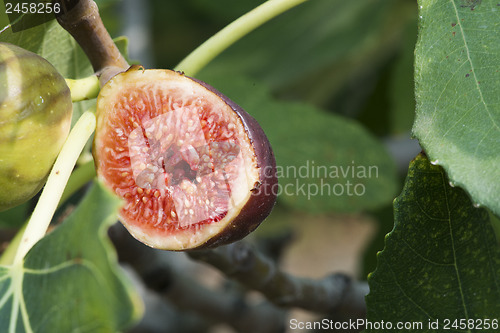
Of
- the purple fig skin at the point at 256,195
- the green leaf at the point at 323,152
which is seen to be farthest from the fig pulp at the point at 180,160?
the green leaf at the point at 323,152

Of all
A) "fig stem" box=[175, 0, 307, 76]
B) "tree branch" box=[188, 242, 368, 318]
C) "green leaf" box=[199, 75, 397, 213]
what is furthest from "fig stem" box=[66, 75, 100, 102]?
"green leaf" box=[199, 75, 397, 213]

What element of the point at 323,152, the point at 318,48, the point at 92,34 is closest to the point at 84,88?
the point at 92,34

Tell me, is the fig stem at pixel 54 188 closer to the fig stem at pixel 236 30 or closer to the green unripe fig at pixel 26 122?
the green unripe fig at pixel 26 122

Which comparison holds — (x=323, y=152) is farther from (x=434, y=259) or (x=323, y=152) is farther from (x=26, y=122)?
(x=26, y=122)

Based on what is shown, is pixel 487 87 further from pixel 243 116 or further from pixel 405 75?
pixel 405 75

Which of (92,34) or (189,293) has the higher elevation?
(92,34)

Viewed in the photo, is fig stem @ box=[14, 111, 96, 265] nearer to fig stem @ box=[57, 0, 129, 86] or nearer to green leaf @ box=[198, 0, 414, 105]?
fig stem @ box=[57, 0, 129, 86]
